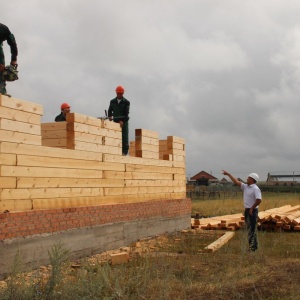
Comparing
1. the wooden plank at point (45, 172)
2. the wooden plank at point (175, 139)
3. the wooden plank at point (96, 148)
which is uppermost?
the wooden plank at point (175, 139)

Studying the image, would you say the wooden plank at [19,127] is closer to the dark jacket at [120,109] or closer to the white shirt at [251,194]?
the dark jacket at [120,109]

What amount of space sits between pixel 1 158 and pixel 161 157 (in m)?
7.68

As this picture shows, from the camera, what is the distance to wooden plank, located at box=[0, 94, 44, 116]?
26.0ft

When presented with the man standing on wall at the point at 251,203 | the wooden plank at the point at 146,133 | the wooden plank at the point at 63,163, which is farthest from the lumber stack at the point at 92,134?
the man standing on wall at the point at 251,203

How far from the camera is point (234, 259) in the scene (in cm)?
926

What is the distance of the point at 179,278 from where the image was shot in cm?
767

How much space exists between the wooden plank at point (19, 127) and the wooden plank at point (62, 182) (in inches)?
31.8

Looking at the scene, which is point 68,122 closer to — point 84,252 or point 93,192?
point 93,192

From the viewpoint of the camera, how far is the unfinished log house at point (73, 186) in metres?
8.07

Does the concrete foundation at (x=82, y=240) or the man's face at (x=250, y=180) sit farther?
the man's face at (x=250, y=180)

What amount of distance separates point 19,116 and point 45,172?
1224 mm

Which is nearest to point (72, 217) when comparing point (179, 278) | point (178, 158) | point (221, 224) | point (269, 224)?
point (179, 278)

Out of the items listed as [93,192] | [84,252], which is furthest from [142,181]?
[84,252]

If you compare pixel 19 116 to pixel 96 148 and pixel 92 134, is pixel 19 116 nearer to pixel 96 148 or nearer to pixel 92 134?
pixel 92 134
